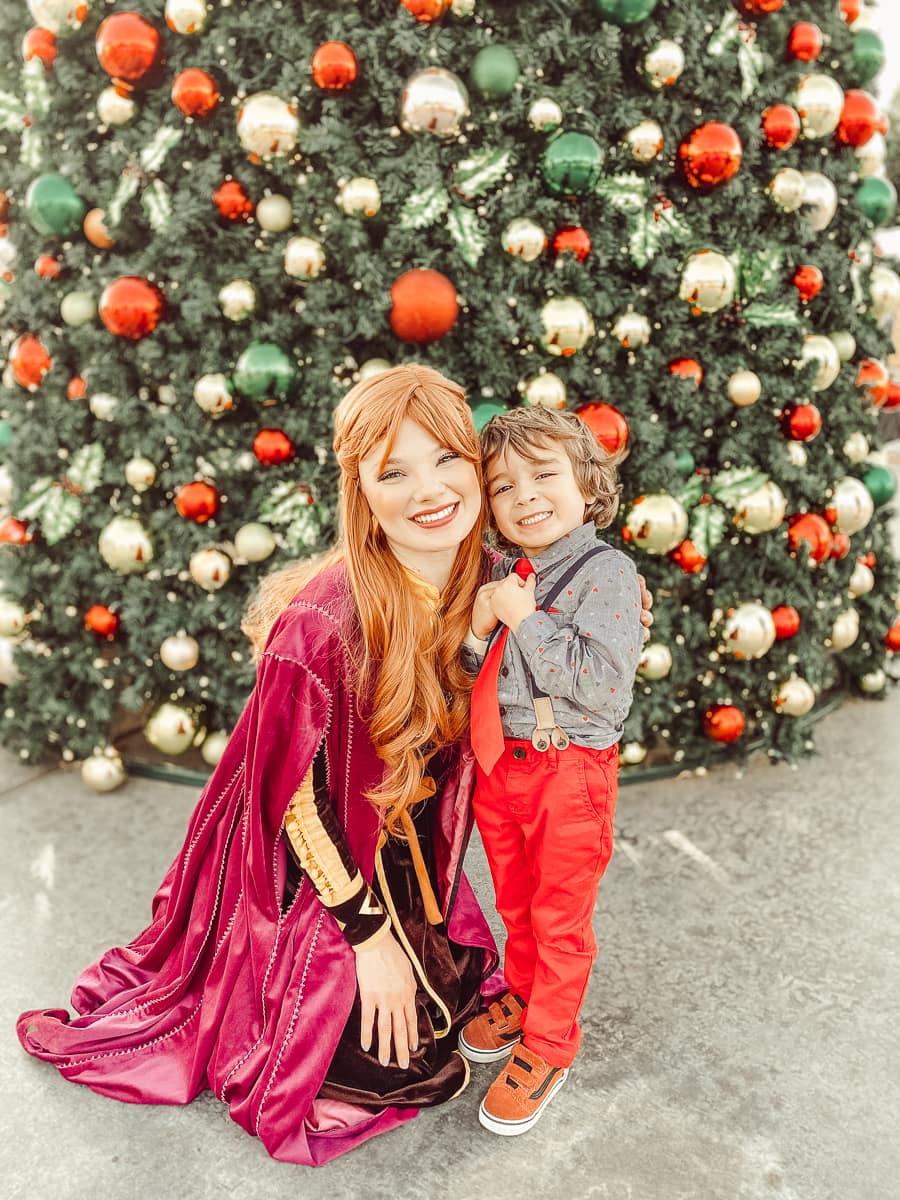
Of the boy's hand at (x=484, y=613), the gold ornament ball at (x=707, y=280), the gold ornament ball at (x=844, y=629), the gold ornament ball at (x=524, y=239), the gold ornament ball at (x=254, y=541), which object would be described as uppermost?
the gold ornament ball at (x=524, y=239)

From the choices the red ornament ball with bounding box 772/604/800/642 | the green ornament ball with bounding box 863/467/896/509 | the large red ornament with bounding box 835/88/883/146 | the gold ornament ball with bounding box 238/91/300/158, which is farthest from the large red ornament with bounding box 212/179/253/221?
the green ornament ball with bounding box 863/467/896/509

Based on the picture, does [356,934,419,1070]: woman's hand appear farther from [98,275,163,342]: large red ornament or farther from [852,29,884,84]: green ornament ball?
[852,29,884,84]: green ornament ball

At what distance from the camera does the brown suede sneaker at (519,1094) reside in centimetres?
186

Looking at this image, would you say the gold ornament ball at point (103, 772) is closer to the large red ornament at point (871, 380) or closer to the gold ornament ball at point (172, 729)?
the gold ornament ball at point (172, 729)

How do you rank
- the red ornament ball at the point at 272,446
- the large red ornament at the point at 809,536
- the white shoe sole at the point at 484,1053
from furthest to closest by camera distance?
the large red ornament at the point at 809,536 < the red ornament ball at the point at 272,446 < the white shoe sole at the point at 484,1053

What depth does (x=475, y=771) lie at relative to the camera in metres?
2.03

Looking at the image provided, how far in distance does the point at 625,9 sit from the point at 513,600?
6.63ft

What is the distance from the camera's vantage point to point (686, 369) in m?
3.00

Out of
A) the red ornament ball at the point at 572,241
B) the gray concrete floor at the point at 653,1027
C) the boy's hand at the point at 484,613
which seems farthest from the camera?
the red ornament ball at the point at 572,241

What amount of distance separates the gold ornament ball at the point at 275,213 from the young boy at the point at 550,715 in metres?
1.36

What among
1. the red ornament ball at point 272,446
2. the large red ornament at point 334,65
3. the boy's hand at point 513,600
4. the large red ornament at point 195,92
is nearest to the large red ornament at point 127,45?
the large red ornament at point 195,92

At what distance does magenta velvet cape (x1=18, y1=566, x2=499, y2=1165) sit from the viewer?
5.93 feet

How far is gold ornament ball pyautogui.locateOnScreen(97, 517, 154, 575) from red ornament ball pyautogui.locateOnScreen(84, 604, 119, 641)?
22 cm

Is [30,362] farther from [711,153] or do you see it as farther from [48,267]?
[711,153]
